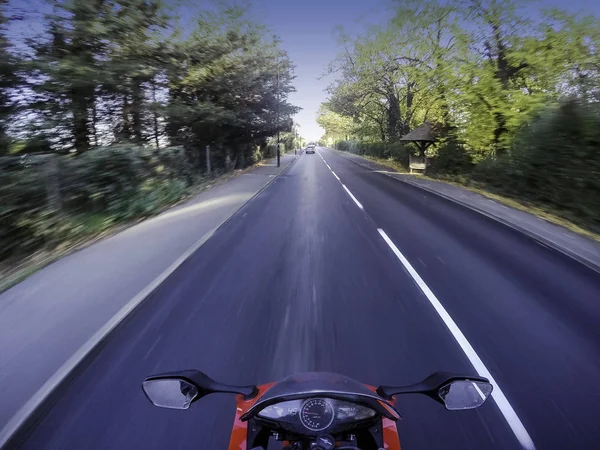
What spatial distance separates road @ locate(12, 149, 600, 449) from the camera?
254cm

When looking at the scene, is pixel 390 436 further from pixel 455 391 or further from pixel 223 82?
pixel 223 82

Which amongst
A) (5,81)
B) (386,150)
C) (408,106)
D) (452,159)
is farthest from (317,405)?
(386,150)

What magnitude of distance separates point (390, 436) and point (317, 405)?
0.48 metres

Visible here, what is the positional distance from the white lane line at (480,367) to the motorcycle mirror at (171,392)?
234cm

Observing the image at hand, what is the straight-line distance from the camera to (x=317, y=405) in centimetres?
145

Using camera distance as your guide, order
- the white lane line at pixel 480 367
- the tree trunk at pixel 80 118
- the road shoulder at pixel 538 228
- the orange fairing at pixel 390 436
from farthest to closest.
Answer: the tree trunk at pixel 80 118 → the road shoulder at pixel 538 228 → the white lane line at pixel 480 367 → the orange fairing at pixel 390 436

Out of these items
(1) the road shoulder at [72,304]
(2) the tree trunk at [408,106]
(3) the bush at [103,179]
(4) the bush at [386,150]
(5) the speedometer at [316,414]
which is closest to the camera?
(5) the speedometer at [316,414]

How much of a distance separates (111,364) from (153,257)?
325cm

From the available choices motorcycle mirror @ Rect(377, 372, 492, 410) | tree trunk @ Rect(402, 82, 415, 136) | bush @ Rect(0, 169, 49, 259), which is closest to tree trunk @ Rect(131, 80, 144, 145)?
bush @ Rect(0, 169, 49, 259)

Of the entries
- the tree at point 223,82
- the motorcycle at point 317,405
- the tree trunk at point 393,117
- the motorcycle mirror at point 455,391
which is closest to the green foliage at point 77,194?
the tree at point 223,82

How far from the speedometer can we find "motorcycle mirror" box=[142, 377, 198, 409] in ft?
1.96

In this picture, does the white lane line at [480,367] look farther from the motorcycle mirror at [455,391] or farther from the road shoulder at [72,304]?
the road shoulder at [72,304]

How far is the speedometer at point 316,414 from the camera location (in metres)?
Result: 1.41

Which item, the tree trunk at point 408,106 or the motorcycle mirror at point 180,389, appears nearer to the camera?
the motorcycle mirror at point 180,389
